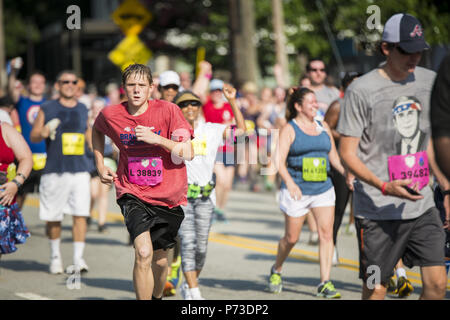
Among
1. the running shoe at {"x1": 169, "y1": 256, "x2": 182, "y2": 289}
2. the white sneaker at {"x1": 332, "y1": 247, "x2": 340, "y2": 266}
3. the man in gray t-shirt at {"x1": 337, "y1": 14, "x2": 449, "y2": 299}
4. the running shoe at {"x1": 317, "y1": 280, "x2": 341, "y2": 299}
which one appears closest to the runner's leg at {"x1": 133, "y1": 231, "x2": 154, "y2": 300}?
the man in gray t-shirt at {"x1": 337, "y1": 14, "x2": 449, "y2": 299}

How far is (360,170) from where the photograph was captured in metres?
5.11

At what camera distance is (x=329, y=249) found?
802 centimetres

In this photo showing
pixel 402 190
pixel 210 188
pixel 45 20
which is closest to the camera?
pixel 402 190

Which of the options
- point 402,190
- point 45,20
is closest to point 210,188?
point 402,190

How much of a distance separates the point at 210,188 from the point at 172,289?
1.06 m

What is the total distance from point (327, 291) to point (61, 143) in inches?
133

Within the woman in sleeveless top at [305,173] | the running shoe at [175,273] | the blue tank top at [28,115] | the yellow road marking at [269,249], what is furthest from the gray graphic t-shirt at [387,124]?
the blue tank top at [28,115]

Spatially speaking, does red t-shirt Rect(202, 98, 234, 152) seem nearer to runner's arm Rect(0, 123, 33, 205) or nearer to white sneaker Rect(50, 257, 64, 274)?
white sneaker Rect(50, 257, 64, 274)

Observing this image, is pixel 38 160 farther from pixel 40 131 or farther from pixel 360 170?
pixel 360 170

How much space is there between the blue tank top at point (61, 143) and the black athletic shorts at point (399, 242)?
15.7 feet

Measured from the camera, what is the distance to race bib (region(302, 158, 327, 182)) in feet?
27.2

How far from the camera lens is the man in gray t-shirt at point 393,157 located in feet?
16.9

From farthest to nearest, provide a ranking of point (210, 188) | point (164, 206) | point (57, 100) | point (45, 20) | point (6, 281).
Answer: point (45, 20)
point (57, 100)
point (6, 281)
point (210, 188)
point (164, 206)

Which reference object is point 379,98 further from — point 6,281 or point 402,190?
point 6,281
